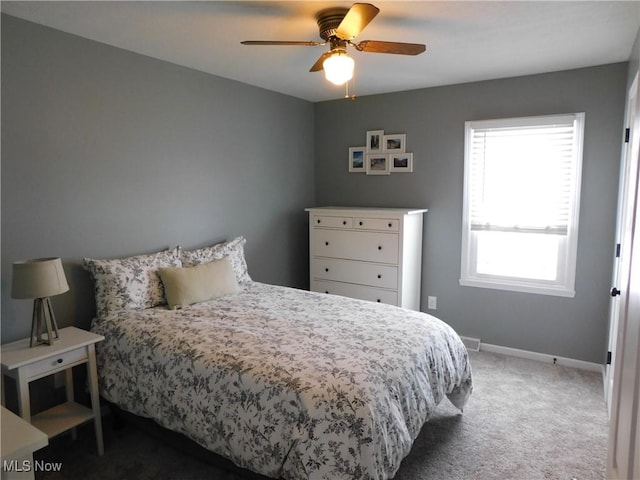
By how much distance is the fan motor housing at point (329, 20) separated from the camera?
2.21 m

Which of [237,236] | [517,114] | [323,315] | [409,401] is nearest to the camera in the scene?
[409,401]

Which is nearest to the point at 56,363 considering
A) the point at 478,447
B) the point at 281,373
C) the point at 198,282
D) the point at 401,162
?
the point at 198,282

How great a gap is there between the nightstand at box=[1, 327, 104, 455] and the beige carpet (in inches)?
8.1

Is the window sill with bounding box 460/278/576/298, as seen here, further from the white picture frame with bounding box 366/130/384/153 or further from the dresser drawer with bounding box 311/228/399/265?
the white picture frame with bounding box 366/130/384/153

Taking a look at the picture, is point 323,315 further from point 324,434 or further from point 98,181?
point 98,181

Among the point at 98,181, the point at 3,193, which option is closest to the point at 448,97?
the point at 98,181

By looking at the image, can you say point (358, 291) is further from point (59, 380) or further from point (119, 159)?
point (59, 380)

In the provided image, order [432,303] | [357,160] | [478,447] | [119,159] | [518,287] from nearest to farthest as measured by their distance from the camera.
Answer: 1. [478,447]
2. [119,159]
3. [518,287]
4. [432,303]
5. [357,160]

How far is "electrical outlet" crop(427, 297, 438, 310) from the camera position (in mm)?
4223

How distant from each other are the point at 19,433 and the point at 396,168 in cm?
367

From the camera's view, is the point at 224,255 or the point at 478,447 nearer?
the point at 478,447

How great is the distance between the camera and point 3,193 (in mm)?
2363

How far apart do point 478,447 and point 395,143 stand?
2.86m

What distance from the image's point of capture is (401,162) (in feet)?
14.0
